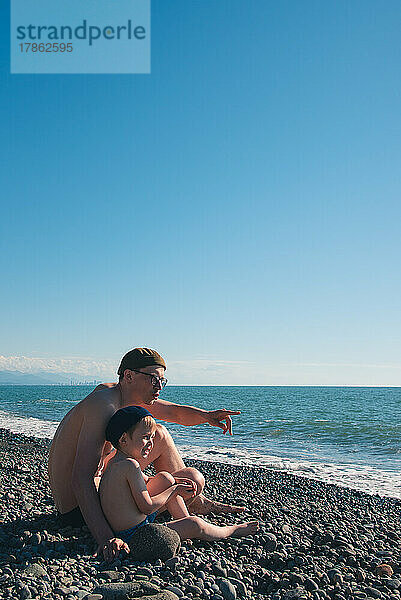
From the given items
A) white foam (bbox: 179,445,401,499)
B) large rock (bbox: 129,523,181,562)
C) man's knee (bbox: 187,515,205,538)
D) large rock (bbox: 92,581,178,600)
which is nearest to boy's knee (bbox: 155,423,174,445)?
man's knee (bbox: 187,515,205,538)

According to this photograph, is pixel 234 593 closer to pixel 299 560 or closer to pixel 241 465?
pixel 299 560

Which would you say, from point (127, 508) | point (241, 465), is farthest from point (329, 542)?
point (241, 465)

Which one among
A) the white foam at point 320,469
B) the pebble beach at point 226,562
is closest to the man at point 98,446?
the pebble beach at point 226,562

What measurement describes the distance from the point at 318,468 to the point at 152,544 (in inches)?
387

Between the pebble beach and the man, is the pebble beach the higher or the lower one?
the lower one

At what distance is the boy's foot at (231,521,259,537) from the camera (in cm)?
512

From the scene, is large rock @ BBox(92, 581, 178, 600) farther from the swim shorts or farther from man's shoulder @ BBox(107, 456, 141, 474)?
the swim shorts

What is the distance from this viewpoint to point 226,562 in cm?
434

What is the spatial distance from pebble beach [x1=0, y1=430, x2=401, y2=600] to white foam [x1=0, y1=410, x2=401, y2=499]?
12.1 ft

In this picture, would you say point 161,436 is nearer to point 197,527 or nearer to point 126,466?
point 126,466

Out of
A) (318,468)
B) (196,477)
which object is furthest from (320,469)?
(196,477)

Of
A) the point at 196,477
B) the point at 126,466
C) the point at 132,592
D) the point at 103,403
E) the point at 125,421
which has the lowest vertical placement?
the point at 132,592

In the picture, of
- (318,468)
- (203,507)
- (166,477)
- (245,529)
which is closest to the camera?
(166,477)

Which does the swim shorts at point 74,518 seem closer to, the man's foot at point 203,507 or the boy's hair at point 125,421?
the boy's hair at point 125,421
